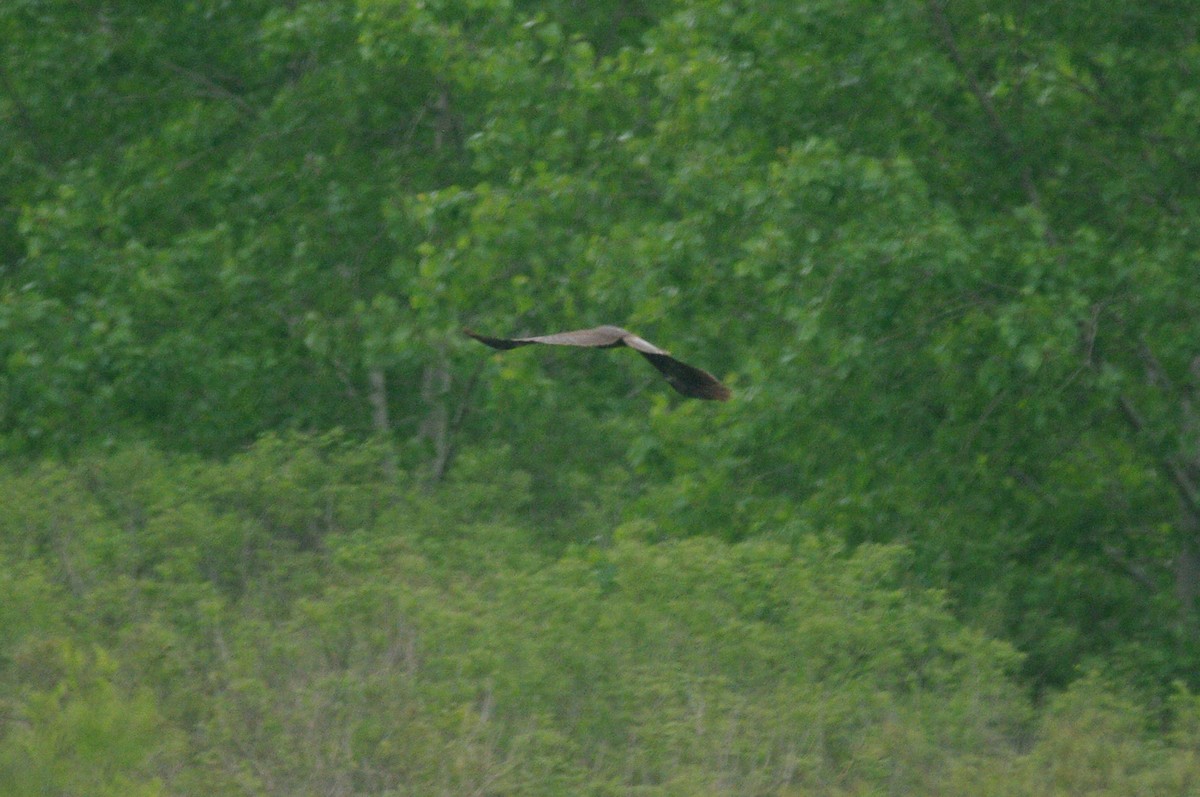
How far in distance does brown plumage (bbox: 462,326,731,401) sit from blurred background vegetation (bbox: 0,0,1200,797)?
2281mm

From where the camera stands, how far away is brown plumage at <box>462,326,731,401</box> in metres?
4.20

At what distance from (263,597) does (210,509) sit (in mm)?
882

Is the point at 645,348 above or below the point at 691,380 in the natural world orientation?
above

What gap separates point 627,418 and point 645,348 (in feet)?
22.2

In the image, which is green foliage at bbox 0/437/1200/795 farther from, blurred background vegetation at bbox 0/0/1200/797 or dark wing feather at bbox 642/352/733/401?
dark wing feather at bbox 642/352/733/401

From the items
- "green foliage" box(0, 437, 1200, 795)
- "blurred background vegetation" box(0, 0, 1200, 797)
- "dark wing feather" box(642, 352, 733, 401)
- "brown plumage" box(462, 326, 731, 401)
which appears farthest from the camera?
"blurred background vegetation" box(0, 0, 1200, 797)

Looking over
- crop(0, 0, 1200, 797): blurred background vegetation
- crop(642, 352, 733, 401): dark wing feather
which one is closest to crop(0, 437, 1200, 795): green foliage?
crop(0, 0, 1200, 797): blurred background vegetation

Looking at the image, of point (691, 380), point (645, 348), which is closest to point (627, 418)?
point (691, 380)

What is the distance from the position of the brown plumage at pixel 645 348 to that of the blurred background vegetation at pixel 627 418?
228 centimetres

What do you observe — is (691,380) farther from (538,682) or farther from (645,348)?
(538,682)

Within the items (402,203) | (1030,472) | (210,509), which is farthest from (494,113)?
(1030,472)

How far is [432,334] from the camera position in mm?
9836

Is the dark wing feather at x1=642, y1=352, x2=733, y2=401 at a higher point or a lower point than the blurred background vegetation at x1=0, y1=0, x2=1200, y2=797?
higher

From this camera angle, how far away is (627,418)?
36.0 ft
